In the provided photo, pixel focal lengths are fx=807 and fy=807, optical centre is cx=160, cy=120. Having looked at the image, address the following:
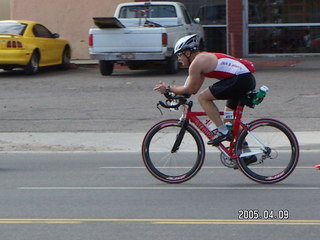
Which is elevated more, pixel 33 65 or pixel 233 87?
pixel 233 87

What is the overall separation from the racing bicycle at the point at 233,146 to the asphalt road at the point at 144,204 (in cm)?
16

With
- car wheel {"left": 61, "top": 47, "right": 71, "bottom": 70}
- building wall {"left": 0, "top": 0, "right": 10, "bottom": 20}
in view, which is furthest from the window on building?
building wall {"left": 0, "top": 0, "right": 10, "bottom": 20}

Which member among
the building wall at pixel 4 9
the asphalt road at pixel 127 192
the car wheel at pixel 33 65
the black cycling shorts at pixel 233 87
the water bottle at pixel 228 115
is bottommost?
the asphalt road at pixel 127 192

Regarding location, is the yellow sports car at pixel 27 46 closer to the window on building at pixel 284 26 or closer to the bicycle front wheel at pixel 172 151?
the window on building at pixel 284 26

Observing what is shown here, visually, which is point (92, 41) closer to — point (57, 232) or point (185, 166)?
point (185, 166)

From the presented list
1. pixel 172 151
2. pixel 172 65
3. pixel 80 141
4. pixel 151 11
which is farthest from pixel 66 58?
pixel 172 151

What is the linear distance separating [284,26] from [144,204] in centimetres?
1790

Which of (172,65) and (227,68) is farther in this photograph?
(172,65)

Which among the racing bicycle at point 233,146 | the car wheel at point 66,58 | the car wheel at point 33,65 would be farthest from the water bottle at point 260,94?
the car wheel at point 66,58

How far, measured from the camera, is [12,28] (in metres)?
22.4

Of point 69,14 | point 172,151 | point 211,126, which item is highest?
point 69,14

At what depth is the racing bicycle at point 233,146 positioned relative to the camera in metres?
9.16

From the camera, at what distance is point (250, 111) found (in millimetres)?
15969

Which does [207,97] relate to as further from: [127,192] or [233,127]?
[127,192]
